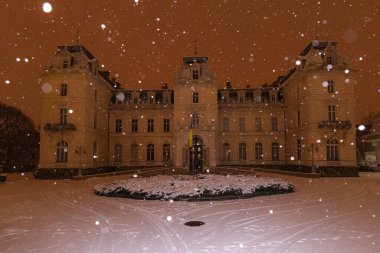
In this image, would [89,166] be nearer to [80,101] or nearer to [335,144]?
[80,101]

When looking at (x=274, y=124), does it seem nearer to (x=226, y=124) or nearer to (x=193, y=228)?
(x=226, y=124)

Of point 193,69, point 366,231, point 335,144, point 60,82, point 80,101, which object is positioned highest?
point 193,69

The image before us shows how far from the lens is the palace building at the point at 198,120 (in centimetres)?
3575

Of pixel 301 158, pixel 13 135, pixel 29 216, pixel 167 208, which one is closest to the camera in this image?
pixel 29 216

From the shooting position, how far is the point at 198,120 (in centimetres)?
4250

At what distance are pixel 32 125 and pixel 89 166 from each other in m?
20.7

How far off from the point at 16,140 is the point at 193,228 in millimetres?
45407

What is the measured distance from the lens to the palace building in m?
35.8

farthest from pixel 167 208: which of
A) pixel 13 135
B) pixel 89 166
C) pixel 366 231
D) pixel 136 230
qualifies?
pixel 13 135

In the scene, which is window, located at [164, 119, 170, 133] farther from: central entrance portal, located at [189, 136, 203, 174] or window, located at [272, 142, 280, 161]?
window, located at [272, 142, 280, 161]

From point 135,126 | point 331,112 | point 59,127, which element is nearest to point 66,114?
point 59,127

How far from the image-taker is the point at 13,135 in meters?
46.9

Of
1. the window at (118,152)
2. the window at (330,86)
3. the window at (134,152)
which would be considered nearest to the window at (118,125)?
the window at (118,152)

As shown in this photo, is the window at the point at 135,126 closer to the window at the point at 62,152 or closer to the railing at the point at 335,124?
the window at the point at 62,152
